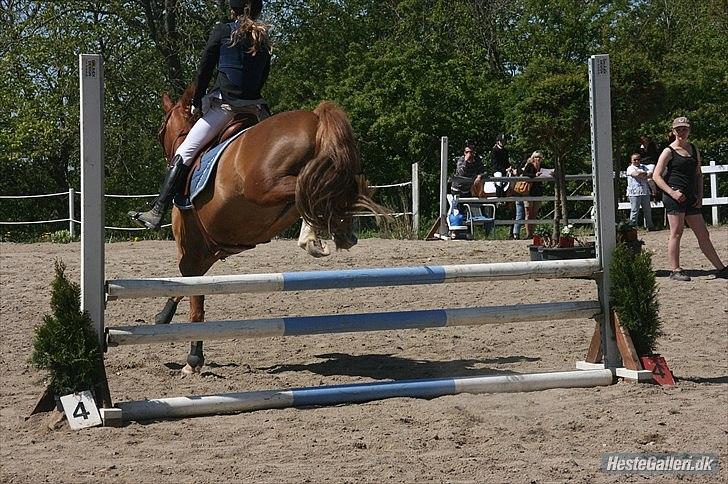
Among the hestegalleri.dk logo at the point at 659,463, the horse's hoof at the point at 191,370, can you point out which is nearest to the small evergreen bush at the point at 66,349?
the horse's hoof at the point at 191,370

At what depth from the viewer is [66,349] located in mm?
5398

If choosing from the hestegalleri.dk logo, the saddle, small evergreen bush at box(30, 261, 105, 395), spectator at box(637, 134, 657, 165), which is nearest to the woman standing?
the saddle

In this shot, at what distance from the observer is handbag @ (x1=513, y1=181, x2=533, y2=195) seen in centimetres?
1952

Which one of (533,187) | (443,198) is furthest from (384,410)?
(533,187)

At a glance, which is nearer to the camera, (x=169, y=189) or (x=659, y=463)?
(x=659, y=463)

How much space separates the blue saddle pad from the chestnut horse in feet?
Result: 0.13

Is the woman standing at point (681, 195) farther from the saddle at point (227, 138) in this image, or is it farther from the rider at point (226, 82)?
the rider at point (226, 82)

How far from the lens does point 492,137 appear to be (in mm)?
26328

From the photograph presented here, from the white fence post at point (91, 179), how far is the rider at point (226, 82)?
1636 mm

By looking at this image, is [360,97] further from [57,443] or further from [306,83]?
[57,443]

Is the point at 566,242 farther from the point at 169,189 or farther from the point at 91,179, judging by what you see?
the point at 91,179

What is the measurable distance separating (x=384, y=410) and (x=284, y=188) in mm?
1589

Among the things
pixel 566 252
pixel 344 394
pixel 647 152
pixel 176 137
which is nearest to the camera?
pixel 344 394

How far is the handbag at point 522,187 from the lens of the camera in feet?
64.0
